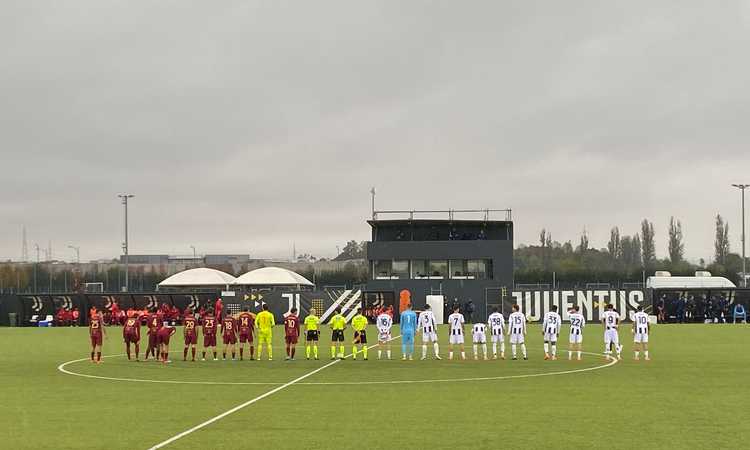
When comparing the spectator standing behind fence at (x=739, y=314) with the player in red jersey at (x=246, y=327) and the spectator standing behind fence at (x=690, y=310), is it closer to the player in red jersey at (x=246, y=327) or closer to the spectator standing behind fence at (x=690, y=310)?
the spectator standing behind fence at (x=690, y=310)

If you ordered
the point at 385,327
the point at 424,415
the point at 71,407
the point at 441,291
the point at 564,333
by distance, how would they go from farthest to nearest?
1. the point at 441,291
2. the point at 564,333
3. the point at 385,327
4. the point at 71,407
5. the point at 424,415

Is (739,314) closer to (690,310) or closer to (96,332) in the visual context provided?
(690,310)

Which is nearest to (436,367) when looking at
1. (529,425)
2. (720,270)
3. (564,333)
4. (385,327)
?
(385,327)

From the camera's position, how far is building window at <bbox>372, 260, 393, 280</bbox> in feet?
287

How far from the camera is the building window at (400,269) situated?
3423 inches

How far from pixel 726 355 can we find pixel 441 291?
145 ft

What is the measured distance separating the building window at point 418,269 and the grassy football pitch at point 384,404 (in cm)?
5041

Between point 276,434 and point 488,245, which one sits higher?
point 488,245

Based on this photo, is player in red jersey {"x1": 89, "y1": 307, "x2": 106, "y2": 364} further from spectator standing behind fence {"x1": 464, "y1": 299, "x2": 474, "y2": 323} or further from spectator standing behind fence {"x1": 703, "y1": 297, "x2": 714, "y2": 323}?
spectator standing behind fence {"x1": 703, "y1": 297, "x2": 714, "y2": 323}

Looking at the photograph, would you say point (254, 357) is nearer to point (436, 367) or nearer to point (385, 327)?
point (385, 327)

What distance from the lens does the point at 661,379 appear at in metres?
27.1

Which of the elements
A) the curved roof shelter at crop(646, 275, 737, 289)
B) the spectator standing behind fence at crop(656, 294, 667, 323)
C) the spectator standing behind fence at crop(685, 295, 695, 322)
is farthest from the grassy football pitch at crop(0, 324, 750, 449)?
the curved roof shelter at crop(646, 275, 737, 289)

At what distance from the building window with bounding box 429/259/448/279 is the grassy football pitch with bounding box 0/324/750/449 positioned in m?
49.9

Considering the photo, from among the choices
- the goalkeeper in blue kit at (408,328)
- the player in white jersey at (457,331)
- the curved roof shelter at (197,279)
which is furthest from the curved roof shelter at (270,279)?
the player in white jersey at (457,331)
